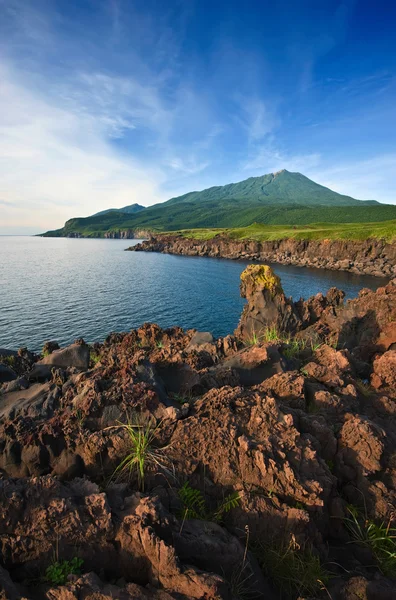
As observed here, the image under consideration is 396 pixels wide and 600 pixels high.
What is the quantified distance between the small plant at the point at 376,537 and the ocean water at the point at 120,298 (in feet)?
113

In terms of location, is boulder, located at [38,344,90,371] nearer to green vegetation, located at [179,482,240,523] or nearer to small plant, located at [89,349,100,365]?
small plant, located at [89,349,100,365]

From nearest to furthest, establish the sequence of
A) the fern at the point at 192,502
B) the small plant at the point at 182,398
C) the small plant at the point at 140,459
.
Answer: the fern at the point at 192,502 < the small plant at the point at 140,459 < the small plant at the point at 182,398

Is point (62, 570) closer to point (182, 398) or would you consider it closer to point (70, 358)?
point (182, 398)

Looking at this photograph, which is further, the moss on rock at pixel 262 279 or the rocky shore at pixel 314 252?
the rocky shore at pixel 314 252

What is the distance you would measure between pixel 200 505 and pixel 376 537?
12.3 feet

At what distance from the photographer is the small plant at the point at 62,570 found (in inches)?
183

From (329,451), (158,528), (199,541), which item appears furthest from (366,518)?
(158,528)

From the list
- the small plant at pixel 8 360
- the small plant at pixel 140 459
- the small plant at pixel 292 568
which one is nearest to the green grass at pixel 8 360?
the small plant at pixel 8 360

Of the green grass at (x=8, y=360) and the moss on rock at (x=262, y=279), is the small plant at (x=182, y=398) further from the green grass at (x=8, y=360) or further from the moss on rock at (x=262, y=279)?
the moss on rock at (x=262, y=279)

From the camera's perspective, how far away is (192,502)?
6219mm

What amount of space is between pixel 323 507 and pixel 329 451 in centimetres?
163

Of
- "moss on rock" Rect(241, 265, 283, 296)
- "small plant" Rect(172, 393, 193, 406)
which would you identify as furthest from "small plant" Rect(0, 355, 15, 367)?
"moss on rock" Rect(241, 265, 283, 296)

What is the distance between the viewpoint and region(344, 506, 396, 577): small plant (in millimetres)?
5758

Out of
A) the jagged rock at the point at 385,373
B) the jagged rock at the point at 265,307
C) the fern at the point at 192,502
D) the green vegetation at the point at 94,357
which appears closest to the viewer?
the fern at the point at 192,502
